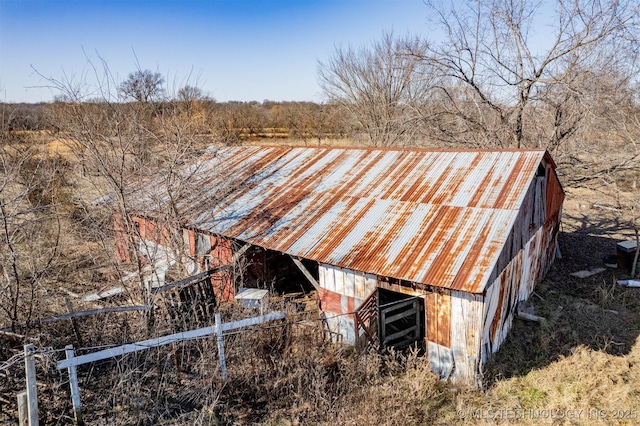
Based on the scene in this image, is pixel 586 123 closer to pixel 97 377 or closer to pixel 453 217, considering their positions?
pixel 453 217

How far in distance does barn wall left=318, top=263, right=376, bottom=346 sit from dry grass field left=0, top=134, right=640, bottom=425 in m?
0.47

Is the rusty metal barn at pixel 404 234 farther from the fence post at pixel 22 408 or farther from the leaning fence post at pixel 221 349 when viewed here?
the fence post at pixel 22 408

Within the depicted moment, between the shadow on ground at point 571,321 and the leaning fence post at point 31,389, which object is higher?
the leaning fence post at point 31,389

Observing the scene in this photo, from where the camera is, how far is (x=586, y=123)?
1292 centimetres

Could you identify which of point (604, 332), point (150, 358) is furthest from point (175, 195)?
point (604, 332)

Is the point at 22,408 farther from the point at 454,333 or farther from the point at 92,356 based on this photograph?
the point at 454,333

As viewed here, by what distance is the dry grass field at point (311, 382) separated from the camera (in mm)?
5805

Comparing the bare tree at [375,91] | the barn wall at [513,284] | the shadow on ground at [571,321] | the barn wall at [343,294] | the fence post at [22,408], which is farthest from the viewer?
the bare tree at [375,91]

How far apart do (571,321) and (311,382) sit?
6397mm

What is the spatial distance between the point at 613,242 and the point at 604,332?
816cm

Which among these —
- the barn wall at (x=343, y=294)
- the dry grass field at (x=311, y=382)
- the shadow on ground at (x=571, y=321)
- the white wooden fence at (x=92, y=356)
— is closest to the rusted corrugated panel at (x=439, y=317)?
the dry grass field at (x=311, y=382)

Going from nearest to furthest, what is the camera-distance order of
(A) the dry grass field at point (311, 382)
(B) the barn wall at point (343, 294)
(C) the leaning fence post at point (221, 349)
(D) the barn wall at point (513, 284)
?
(A) the dry grass field at point (311, 382)
(C) the leaning fence post at point (221, 349)
(D) the barn wall at point (513, 284)
(B) the barn wall at point (343, 294)

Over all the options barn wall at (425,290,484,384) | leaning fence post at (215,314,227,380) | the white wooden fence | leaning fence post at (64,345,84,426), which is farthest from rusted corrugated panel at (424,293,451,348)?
leaning fence post at (64,345,84,426)

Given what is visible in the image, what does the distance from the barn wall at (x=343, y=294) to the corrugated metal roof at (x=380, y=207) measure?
0.42 m
